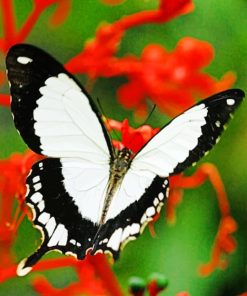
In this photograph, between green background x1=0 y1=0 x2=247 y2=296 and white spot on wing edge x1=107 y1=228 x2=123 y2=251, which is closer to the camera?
white spot on wing edge x1=107 y1=228 x2=123 y2=251

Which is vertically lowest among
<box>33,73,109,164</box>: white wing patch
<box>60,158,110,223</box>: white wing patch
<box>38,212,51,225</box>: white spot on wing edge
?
<box>38,212,51,225</box>: white spot on wing edge

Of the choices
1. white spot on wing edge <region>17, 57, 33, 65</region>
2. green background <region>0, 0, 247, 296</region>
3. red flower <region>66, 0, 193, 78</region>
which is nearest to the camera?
white spot on wing edge <region>17, 57, 33, 65</region>

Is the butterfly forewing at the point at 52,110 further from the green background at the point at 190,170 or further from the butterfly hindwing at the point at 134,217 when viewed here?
the green background at the point at 190,170

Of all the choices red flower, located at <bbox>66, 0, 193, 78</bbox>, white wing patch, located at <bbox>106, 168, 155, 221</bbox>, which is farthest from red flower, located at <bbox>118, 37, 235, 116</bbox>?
white wing patch, located at <bbox>106, 168, 155, 221</bbox>

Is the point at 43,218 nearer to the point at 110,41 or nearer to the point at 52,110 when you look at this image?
the point at 52,110

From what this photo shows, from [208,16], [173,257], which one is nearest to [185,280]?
[173,257]

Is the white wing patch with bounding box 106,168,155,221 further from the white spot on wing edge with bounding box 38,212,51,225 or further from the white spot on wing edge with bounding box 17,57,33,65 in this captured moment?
the white spot on wing edge with bounding box 17,57,33,65
